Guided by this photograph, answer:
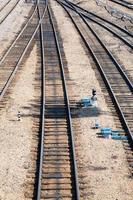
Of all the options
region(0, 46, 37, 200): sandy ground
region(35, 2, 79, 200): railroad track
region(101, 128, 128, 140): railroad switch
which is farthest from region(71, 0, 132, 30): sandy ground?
region(101, 128, 128, 140): railroad switch

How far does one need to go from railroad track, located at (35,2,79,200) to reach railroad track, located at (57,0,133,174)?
2104 millimetres

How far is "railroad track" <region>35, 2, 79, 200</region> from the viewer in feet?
49.3

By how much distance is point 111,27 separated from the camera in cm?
4153

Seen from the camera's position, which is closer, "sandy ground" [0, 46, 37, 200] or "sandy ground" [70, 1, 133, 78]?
"sandy ground" [0, 46, 37, 200]

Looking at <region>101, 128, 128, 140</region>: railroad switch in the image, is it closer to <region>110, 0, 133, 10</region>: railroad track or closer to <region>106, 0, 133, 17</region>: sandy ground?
<region>106, 0, 133, 17</region>: sandy ground

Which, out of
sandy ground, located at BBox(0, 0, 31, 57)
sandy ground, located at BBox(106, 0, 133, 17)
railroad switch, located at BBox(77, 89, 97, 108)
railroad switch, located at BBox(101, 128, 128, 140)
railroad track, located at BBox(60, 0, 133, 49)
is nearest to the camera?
railroad switch, located at BBox(101, 128, 128, 140)

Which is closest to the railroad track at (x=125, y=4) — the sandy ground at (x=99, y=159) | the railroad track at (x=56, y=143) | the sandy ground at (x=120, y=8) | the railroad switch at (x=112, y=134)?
the sandy ground at (x=120, y=8)

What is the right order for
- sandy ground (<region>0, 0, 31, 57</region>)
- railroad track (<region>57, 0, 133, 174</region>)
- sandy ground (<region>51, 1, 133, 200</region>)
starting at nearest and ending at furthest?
1. sandy ground (<region>51, 1, 133, 200</region>)
2. railroad track (<region>57, 0, 133, 174</region>)
3. sandy ground (<region>0, 0, 31, 57</region>)

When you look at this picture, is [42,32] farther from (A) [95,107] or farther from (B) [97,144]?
(B) [97,144]

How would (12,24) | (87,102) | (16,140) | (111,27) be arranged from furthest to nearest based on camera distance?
(12,24) → (111,27) → (87,102) → (16,140)

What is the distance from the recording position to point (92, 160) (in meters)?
16.9

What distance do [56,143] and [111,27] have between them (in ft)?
82.0

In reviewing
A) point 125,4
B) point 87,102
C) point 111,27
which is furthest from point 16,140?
point 125,4

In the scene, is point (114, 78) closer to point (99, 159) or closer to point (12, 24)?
point (99, 159)
